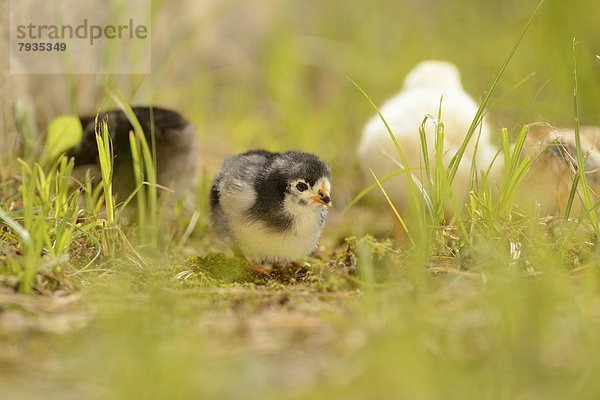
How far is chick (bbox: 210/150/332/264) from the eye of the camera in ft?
8.15

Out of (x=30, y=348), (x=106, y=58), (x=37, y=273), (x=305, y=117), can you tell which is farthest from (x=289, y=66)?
(x=30, y=348)

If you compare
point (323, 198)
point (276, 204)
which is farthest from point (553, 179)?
point (276, 204)

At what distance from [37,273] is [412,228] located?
4.11 feet

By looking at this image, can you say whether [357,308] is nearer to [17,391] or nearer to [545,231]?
[17,391]

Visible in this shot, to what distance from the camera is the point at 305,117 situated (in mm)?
4844

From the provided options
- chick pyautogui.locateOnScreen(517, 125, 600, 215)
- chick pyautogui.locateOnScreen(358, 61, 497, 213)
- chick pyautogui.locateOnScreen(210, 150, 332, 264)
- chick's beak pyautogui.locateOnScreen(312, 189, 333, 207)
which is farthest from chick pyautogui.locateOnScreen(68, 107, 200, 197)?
chick pyautogui.locateOnScreen(517, 125, 600, 215)

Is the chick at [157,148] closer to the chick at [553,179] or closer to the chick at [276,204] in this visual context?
the chick at [276,204]

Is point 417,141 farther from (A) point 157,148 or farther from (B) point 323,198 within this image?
(A) point 157,148

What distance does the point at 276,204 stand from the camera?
2.53 metres

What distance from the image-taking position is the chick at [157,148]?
312cm

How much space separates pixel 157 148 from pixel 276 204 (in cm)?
91

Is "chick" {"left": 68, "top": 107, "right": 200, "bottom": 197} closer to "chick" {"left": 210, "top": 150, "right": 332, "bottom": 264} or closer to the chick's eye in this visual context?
"chick" {"left": 210, "top": 150, "right": 332, "bottom": 264}

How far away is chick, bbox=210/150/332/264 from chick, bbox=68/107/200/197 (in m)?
0.60

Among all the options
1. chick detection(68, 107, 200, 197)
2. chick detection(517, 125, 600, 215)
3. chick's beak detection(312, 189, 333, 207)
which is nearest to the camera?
chick's beak detection(312, 189, 333, 207)
